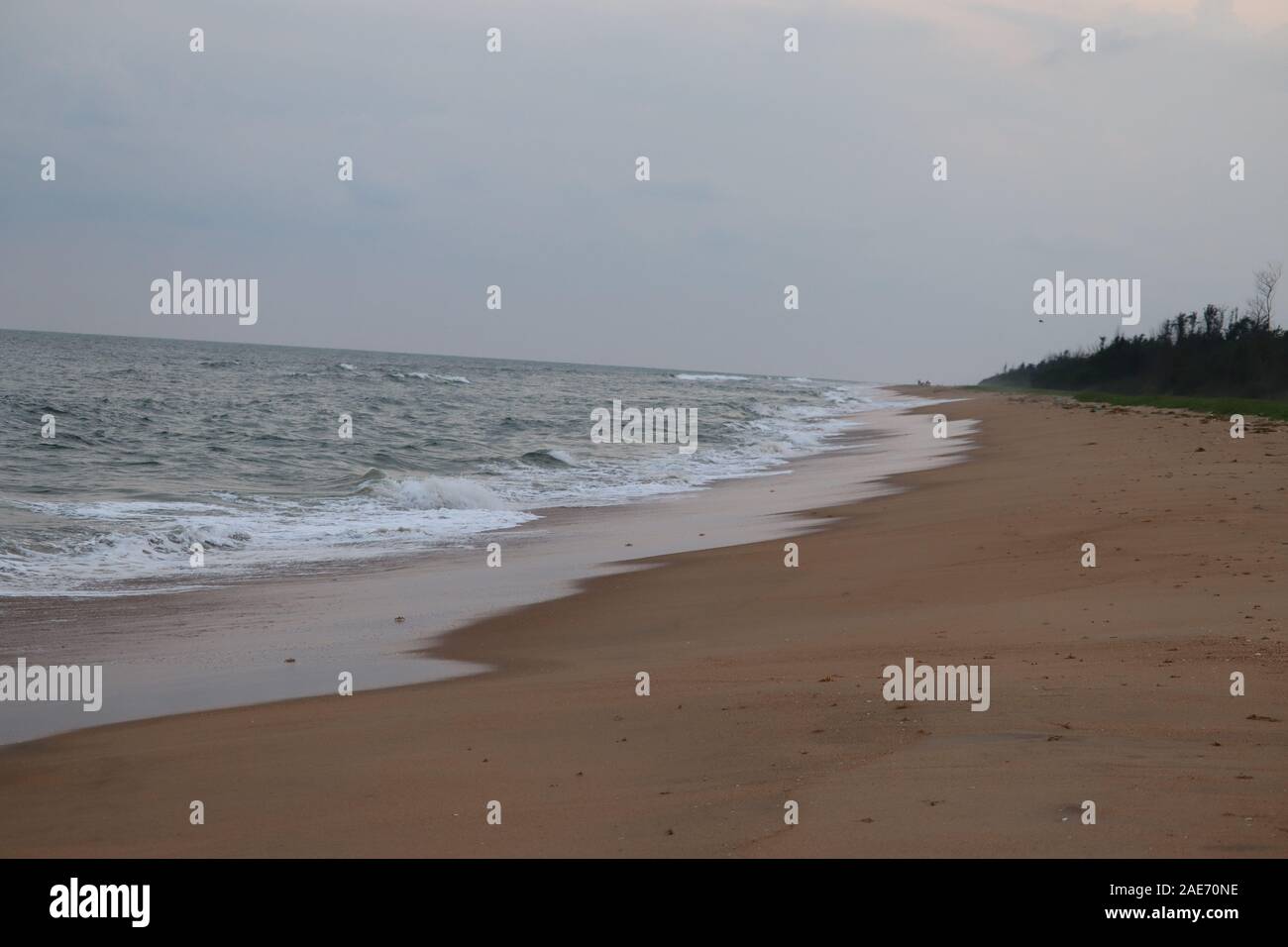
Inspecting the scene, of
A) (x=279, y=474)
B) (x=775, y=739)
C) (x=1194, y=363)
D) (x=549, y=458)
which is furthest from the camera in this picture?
(x=1194, y=363)

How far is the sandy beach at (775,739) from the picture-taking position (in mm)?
3801

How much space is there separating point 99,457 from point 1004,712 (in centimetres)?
2059

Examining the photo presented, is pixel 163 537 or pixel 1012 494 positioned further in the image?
pixel 1012 494

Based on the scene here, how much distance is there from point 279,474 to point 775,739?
17.1 meters

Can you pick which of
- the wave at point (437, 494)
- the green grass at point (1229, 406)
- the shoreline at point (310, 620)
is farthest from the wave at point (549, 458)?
the green grass at point (1229, 406)

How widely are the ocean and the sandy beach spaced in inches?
139

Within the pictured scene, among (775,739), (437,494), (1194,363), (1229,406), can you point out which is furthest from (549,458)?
(1194,363)

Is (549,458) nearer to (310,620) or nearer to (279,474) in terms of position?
(279,474)

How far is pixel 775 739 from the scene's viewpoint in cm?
484

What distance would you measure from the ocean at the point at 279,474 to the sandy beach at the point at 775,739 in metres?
3.53

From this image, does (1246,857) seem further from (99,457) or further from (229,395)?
(229,395)

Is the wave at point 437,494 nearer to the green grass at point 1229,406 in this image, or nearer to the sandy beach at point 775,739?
the sandy beach at point 775,739

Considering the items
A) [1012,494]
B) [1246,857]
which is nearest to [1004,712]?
[1246,857]

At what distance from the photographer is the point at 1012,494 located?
14344 millimetres
